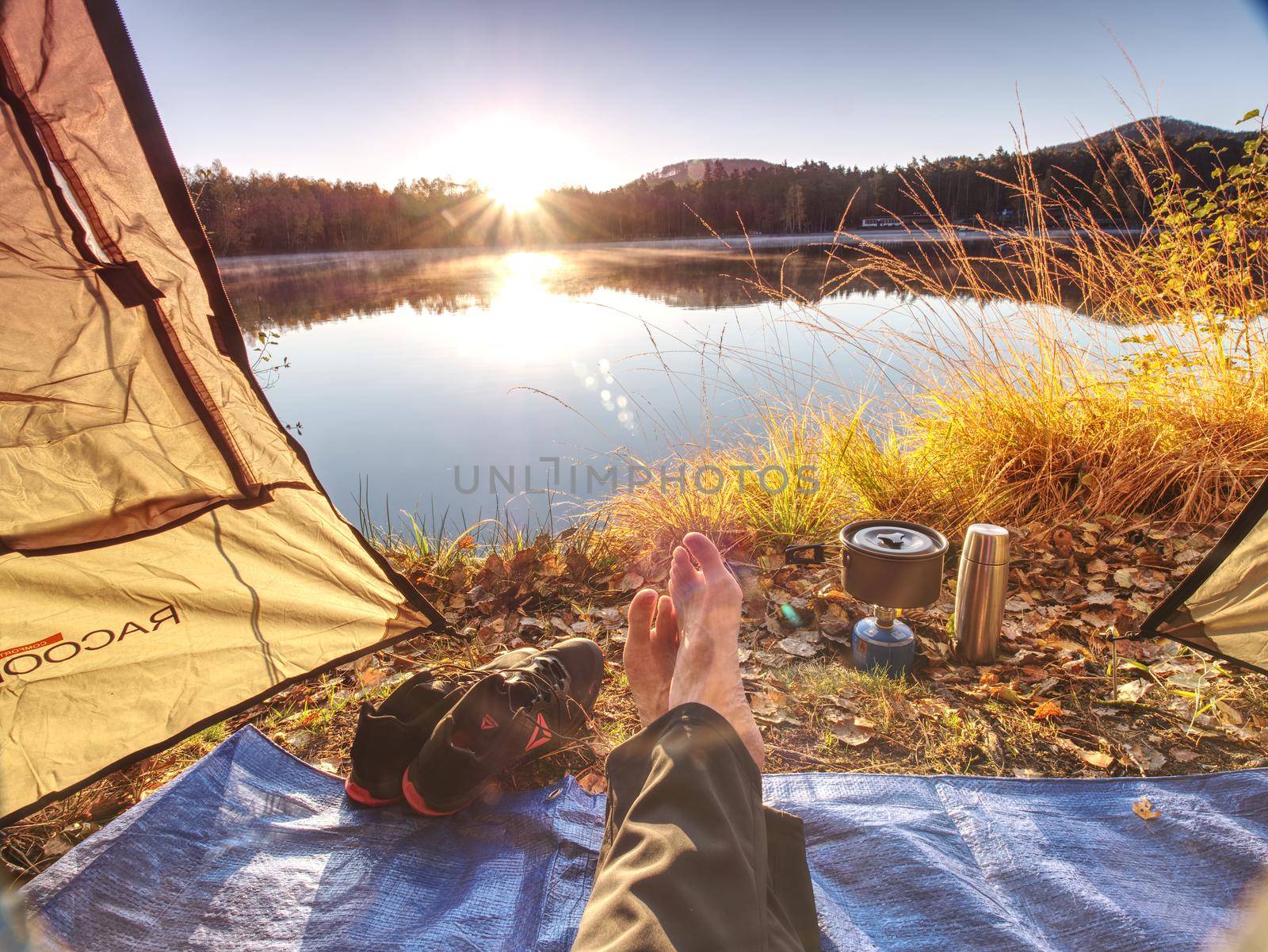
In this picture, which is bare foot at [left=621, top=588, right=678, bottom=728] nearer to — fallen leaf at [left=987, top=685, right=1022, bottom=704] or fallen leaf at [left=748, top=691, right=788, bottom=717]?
fallen leaf at [left=748, top=691, right=788, bottom=717]

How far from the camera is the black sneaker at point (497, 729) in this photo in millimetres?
1271

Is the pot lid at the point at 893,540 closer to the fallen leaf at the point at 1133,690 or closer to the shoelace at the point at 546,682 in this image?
the fallen leaf at the point at 1133,690

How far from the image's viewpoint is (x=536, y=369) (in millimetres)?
9102

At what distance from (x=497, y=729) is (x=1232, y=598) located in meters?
1.84

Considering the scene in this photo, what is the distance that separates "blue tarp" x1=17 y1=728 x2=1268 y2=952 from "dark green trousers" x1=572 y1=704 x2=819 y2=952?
24 cm

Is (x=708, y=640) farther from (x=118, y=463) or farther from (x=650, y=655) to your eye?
(x=118, y=463)

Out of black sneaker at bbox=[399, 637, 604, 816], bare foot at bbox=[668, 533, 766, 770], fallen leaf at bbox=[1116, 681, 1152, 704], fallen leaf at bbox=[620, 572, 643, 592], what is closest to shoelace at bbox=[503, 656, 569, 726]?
black sneaker at bbox=[399, 637, 604, 816]

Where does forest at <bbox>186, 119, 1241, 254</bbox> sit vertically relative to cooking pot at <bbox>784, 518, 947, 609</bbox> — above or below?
above

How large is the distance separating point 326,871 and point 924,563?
153 cm

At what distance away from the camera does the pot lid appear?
1664mm

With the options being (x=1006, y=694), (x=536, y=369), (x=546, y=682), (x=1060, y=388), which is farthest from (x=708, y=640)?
(x=536, y=369)

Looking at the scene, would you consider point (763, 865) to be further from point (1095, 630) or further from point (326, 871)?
point (1095, 630)

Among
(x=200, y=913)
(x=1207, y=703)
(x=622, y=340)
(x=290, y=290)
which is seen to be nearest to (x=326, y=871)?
(x=200, y=913)

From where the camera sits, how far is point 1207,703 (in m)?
1.61
